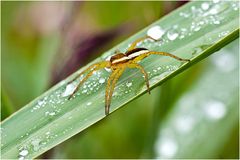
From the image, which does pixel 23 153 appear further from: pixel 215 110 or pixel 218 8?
pixel 215 110

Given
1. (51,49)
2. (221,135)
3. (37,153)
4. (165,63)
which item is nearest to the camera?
(37,153)

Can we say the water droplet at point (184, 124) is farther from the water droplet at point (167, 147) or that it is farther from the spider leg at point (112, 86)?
the spider leg at point (112, 86)

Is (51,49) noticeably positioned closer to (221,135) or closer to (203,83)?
(203,83)

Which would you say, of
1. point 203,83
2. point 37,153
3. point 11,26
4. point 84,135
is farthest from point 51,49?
point 37,153

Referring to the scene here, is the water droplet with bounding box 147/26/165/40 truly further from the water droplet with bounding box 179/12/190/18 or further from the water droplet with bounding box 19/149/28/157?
the water droplet with bounding box 19/149/28/157

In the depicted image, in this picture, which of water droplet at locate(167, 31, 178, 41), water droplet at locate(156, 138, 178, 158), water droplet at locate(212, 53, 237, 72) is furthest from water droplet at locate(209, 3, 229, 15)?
water droplet at locate(156, 138, 178, 158)

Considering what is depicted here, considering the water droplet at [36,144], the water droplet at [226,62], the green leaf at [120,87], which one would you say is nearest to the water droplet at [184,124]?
the water droplet at [226,62]

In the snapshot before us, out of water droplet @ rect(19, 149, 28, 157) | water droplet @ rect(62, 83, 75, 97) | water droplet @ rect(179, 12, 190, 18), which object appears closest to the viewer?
water droplet @ rect(19, 149, 28, 157)
